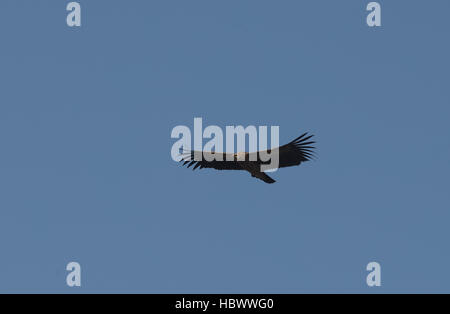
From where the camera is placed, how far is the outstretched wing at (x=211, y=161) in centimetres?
3450

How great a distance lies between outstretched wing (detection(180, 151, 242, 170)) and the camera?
1358 inches

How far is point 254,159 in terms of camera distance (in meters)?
33.5

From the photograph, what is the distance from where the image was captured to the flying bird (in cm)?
3288

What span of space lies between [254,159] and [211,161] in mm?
2386

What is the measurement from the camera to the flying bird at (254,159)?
32.9 metres
